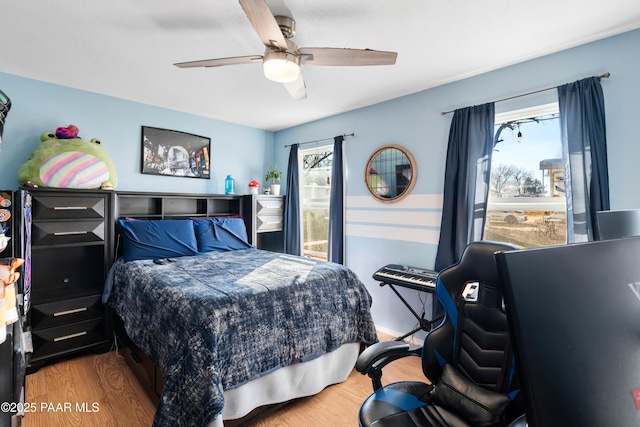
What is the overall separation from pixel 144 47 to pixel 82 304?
89.2 inches

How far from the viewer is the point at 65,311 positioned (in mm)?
2654

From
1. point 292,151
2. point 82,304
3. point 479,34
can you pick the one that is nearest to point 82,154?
point 82,304

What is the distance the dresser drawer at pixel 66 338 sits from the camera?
8.25 feet

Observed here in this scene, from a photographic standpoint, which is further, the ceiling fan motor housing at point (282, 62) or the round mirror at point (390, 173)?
the round mirror at point (390, 173)

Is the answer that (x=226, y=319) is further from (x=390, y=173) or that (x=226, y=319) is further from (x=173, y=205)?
(x=173, y=205)

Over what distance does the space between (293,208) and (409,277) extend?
2.04 metres

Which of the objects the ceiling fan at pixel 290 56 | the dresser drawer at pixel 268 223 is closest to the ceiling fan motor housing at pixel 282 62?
the ceiling fan at pixel 290 56

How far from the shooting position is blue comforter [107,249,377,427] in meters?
1.54

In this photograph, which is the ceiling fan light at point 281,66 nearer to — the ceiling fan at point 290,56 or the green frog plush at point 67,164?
the ceiling fan at point 290,56

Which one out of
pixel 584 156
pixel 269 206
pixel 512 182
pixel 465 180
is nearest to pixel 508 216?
pixel 512 182

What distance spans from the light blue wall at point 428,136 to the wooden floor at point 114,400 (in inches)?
44.9

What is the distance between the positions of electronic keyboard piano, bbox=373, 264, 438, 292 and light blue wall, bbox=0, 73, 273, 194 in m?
2.52

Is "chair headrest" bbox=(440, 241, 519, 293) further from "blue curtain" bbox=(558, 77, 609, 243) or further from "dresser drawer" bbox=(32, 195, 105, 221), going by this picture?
"dresser drawer" bbox=(32, 195, 105, 221)

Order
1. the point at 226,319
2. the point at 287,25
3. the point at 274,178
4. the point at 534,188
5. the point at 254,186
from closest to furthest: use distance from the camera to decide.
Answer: the point at 226,319
the point at 287,25
the point at 534,188
the point at 254,186
the point at 274,178
